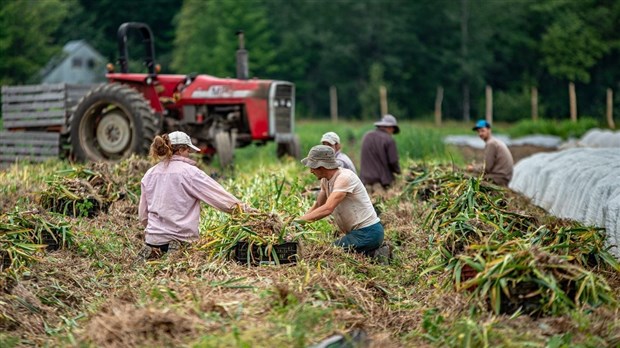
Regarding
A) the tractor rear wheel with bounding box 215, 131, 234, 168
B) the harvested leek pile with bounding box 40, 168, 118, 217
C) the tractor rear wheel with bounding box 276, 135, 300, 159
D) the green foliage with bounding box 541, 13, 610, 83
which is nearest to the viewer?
the harvested leek pile with bounding box 40, 168, 118, 217

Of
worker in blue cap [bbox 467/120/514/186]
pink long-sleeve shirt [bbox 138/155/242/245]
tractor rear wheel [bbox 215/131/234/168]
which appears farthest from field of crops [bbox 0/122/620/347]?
tractor rear wheel [bbox 215/131/234/168]

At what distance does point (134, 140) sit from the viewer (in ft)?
48.8

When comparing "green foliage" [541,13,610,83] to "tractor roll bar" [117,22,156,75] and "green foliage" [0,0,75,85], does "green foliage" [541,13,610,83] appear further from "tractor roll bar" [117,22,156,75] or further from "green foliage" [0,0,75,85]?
"tractor roll bar" [117,22,156,75]

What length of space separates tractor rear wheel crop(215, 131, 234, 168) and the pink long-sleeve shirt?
6.93 m

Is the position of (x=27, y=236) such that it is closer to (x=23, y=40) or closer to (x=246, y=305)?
(x=246, y=305)

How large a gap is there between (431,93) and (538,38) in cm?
741

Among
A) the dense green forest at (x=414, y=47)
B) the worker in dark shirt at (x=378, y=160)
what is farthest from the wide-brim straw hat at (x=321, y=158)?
the dense green forest at (x=414, y=47)

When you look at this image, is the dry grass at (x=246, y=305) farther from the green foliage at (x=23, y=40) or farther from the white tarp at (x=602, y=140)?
the green foliage at (x=23, y=40)

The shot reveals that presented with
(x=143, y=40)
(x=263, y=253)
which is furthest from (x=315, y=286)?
(x=143, y=40)

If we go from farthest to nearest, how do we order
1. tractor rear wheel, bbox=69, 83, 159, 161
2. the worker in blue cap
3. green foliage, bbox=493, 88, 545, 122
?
1. green foliage, bbox=493, 88, 545, 122
2. tractor rear wheel, bbox=69, 83, 159, 161
3. the worker in blue cap

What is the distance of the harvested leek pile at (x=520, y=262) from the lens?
21.0ft

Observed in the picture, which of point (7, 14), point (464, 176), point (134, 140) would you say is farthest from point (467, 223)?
point (7, 14)

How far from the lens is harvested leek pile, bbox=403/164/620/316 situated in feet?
21.0

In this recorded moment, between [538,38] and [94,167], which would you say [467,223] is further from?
[538,38]
